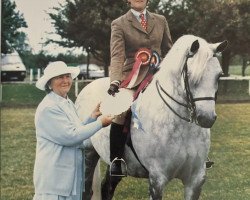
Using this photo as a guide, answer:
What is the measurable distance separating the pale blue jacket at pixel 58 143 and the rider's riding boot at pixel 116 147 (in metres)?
0.38

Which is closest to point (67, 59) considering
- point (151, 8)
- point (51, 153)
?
point (151, 8)

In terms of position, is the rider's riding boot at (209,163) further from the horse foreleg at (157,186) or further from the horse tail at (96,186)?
the horse tail at (96,186)

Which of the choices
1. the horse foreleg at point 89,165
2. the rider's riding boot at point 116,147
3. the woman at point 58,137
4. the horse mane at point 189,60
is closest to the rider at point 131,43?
the rider's riding boot at point 116,147

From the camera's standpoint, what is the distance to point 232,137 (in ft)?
11.8

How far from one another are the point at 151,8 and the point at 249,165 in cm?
129

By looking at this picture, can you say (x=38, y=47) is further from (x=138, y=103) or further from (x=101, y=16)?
(x=138, y=103)

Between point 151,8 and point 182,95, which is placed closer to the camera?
point 182,95

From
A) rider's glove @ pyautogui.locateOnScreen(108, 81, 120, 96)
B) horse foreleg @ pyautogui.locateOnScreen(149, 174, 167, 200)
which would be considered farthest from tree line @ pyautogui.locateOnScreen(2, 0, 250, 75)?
horse foreleg @ pyautogui.locateOnScreen(149, 174, 167, 200)

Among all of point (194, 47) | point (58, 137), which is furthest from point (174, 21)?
point (58, 137)

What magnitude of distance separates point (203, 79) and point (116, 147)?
3.07 feet

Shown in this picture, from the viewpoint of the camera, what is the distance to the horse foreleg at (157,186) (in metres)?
3.32

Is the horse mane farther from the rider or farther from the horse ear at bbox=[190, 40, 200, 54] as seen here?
the rider

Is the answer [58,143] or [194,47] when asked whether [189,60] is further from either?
[58,143]

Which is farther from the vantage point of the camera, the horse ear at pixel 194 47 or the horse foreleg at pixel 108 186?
the horse foreleg at pixel 108 186
